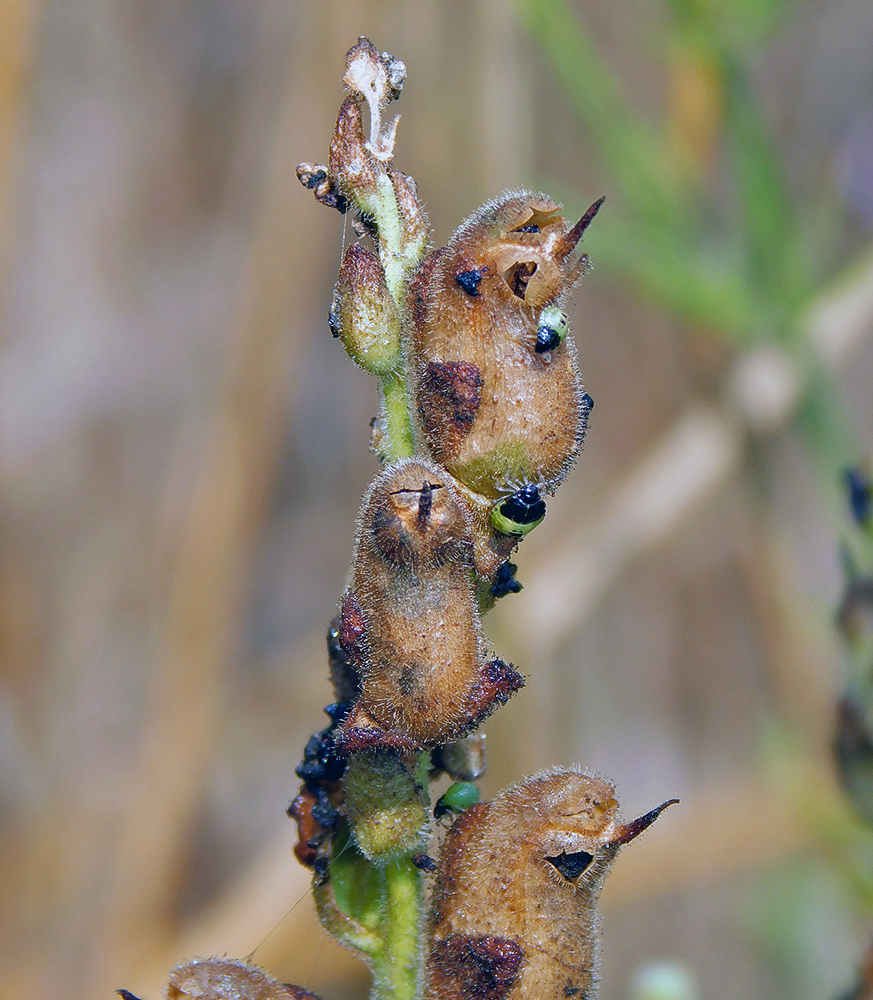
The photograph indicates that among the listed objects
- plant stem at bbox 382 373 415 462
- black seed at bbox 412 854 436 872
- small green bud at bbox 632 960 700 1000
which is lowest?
small green bud at bbox 632 960 700 1000

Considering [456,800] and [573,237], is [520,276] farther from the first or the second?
[456,800]

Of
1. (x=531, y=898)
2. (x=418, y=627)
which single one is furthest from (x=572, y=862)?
(x=418, y=627)

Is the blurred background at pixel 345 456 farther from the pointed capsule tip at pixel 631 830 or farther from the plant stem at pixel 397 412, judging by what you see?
the plant stem at pixel 397 412

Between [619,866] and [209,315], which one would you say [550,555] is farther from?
[209,315]

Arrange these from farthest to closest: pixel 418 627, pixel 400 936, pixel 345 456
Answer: pixel 345 456 < pixel 400 936 < pixel 418 627

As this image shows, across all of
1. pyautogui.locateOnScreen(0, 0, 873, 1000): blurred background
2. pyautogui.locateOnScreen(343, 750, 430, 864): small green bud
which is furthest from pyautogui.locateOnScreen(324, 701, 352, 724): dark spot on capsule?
pyautogui.locateOnScreen(0, 0, 873, 1000): blurred background

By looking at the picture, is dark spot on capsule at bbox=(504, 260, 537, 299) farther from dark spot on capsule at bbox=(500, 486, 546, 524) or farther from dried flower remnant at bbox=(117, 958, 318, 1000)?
dried flower remnant at bbox=(117, 958, 318, 1000)

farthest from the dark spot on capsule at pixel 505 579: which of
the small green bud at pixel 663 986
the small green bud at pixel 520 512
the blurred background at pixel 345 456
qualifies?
the blurred background at pixel 345 456
